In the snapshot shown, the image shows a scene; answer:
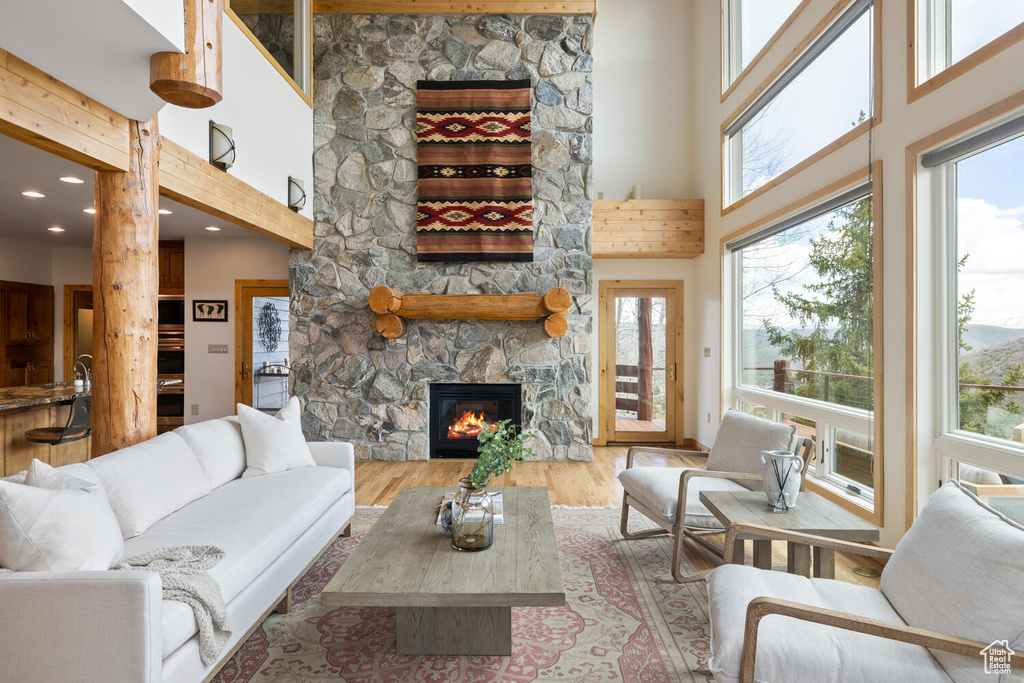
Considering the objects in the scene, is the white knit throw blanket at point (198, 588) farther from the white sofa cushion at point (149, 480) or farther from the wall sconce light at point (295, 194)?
the wall sconce light at point (295, 194)

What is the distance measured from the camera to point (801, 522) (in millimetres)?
2246

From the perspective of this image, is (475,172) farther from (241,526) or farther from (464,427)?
(241,526)

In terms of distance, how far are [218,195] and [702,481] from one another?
3546 millimetres

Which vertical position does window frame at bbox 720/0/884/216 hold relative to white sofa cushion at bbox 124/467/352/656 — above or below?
above

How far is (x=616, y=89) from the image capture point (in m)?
6.36

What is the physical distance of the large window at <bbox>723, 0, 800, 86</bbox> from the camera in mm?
4475

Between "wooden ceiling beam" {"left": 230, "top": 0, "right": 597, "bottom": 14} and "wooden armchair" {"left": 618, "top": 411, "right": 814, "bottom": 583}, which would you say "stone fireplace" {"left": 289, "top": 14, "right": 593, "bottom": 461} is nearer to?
"wooden ceiling beam" {"left": 230, "top": 0, "right": 597, "bottom": 14}

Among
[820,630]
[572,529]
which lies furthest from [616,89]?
[820,630]

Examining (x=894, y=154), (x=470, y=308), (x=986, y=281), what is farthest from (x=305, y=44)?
(x=986, y=281)

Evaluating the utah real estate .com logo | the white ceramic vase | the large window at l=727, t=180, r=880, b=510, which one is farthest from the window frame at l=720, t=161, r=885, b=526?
the utah real estate .com logo

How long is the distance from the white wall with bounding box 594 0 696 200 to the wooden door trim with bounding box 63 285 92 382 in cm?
662

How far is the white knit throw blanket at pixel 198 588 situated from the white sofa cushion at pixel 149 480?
0.36 meters

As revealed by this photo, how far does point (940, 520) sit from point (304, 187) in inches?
207

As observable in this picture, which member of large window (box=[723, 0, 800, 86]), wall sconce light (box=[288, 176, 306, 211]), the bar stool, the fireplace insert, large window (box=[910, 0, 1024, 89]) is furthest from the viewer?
the fireplace insert
